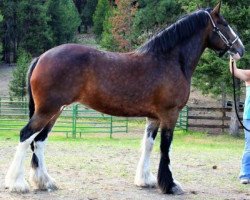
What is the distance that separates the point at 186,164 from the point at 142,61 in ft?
10.8

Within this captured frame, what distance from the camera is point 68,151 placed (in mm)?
11008

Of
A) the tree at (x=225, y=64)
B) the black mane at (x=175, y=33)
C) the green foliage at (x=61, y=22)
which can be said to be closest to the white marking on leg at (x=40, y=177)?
the black mane at (x=175, y=33)

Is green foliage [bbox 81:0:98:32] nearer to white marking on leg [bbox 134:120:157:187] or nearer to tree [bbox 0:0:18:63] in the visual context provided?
tree [bbox 0:0:18:63]

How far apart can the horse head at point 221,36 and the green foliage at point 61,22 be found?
51.1 metres

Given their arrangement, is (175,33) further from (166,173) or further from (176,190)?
(176,190)

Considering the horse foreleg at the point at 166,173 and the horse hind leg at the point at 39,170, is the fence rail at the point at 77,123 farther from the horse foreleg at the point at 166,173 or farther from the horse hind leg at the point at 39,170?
the horse foreleg at the point at 166,173

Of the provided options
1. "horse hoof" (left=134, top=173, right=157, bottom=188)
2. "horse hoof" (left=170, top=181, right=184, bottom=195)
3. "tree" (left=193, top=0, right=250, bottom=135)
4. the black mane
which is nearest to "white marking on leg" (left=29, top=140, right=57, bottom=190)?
"horse hoof" (left=134, top=173, right=157, bottom=188)

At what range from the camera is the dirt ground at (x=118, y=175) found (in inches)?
250

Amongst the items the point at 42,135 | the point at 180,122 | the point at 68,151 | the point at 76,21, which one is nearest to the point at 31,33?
the point at 76,21

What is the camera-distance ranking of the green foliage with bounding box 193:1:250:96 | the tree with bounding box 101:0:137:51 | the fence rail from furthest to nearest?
the tree with bounding box 101:0:137:51, the green foliage with bounding box 193:1:250:96, the fence rail

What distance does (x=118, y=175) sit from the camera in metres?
7.77

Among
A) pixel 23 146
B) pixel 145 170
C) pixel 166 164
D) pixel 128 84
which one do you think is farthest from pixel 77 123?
pixel 23 146

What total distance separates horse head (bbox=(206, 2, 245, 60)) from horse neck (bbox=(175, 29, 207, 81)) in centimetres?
14

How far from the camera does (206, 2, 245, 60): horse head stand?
22.8 ft
